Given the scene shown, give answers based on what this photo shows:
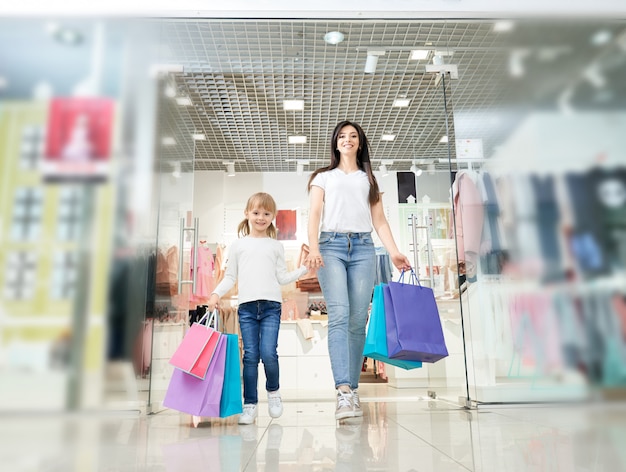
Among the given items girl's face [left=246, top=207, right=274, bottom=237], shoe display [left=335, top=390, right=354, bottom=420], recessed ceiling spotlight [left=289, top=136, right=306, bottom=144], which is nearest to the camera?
shoe display [left=335, top=390, right=354, bottom=420]

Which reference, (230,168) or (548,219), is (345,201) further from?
(230,168)

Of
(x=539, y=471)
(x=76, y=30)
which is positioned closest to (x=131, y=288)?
(x=76, y=30)

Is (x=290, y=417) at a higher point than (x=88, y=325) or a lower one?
lower

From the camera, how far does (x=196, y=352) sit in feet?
6.88

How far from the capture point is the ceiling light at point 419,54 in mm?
3527

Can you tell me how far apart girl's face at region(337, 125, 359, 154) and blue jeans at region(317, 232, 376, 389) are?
41 centimetres

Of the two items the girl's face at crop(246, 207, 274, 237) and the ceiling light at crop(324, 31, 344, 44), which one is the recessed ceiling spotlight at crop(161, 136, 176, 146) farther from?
the ceiling light at crop(324, 31, 344, 44)

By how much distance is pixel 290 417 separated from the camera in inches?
91.8

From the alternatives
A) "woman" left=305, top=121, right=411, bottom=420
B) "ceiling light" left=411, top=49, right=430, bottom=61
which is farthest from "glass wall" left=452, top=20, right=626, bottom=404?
"ceiling light" left=411, top=49, right=430, bottom=61

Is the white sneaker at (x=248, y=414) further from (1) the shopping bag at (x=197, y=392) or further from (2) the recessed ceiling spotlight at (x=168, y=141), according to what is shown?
(2) the recessed ceiling spotlight at (x=168, y=141)

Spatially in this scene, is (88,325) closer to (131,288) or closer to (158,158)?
(131,288)

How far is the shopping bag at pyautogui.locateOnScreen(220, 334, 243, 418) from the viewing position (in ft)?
6.98

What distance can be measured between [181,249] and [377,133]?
2697mm

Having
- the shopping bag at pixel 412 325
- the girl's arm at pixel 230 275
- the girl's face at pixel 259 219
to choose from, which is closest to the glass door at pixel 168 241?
the girl's arm at pixel 230 275
